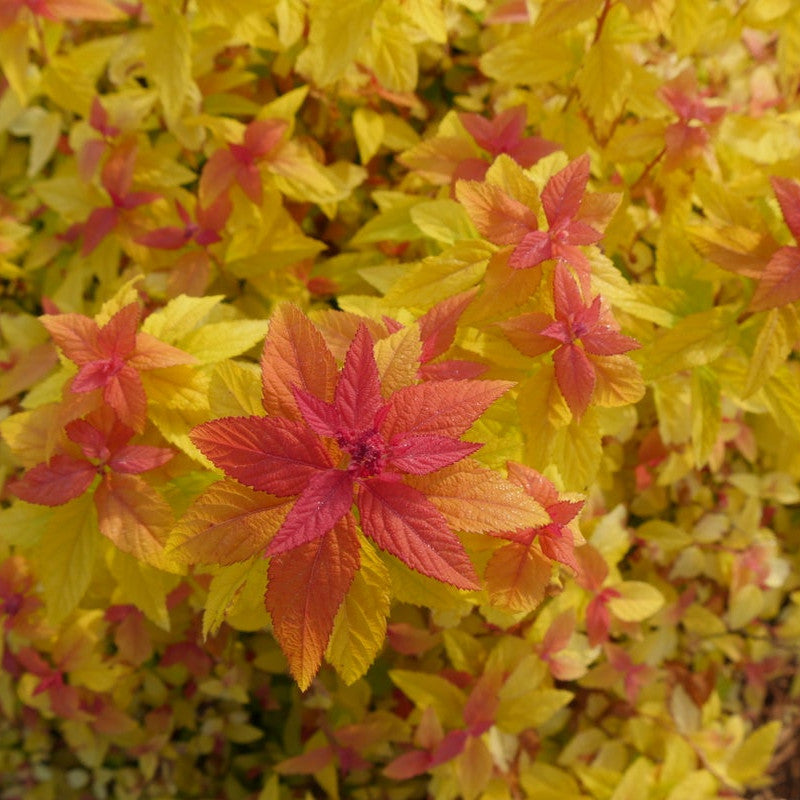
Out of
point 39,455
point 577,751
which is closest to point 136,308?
point 39,455

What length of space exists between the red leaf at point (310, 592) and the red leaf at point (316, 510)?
0.08ft

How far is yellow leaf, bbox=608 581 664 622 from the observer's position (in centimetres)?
143

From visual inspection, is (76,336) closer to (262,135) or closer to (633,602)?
(262,135)

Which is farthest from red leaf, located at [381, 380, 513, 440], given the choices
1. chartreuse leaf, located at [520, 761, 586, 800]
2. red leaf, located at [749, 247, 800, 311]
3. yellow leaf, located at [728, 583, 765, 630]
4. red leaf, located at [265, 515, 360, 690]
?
yellow leaf, located at [728, 583, 765, 630]

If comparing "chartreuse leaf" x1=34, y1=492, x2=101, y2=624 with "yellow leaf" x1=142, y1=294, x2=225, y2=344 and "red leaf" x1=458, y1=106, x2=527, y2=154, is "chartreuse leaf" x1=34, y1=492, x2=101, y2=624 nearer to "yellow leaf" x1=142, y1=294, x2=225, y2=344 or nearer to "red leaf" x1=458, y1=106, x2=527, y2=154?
"yellow leaf" x1=142, y1=294, x2=225, y2=344

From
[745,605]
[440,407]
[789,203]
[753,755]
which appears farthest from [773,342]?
[753,755]

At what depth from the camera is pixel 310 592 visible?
2.23 ft

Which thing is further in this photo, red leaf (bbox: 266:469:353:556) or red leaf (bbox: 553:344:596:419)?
red leaf (bbox: 553:344:596:419)

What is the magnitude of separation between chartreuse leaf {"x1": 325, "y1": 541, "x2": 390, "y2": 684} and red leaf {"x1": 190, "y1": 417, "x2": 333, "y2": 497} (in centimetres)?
13

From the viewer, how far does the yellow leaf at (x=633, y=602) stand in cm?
143

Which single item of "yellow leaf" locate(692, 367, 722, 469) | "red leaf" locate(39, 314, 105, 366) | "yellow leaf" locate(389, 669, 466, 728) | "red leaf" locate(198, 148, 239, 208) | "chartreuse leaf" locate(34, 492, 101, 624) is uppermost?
"red leaf" locate(198, 148, 239, 208)

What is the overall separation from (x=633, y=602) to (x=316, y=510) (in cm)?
100

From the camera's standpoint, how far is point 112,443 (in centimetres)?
94

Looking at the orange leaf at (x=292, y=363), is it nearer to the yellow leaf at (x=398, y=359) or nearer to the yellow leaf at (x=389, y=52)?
the yellow leaf at (x=398, y=359)
